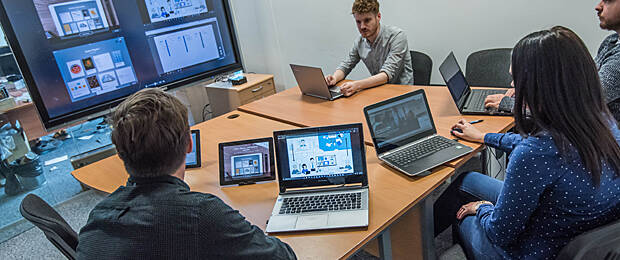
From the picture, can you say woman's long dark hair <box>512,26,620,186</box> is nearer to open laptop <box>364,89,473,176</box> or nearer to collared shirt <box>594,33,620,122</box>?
open laptop <box>364,89,473,176</box>

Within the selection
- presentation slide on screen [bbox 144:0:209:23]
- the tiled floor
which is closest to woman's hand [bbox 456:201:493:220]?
presentation slide on screen [bbox 144:0:209:23]

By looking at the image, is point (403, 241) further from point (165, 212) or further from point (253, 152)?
point (165, 212)

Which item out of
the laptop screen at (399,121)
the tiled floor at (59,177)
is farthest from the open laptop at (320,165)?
the tiled floor at (59,177)

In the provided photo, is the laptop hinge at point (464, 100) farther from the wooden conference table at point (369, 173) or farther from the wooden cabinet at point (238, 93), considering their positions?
the wooden cabinet at point (238, 93)

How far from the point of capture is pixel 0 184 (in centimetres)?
304

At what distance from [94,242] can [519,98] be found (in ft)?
4.20

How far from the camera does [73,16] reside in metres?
2.54

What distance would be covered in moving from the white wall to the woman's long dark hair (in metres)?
1.88

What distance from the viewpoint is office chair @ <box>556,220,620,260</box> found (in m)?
0.99

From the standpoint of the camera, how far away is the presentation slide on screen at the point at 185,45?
9.68 feet

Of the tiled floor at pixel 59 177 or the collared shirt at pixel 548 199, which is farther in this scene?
the tiled floor at pixel 59 177

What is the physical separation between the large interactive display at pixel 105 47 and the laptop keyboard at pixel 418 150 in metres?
2.00

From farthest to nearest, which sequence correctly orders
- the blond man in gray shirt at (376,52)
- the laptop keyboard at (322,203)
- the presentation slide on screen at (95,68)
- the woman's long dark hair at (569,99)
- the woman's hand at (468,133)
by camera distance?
1. the blond man in gray shirt at (376,52)
2. the presentation slide on screen at (95,68)
3. the woman's hand at (468,133)
4. the laptop keyboard at (322,203)
5. the woman's long dark hair at (569,99)

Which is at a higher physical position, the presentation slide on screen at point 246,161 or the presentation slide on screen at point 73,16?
the presentation slide on screen at point 73,16
